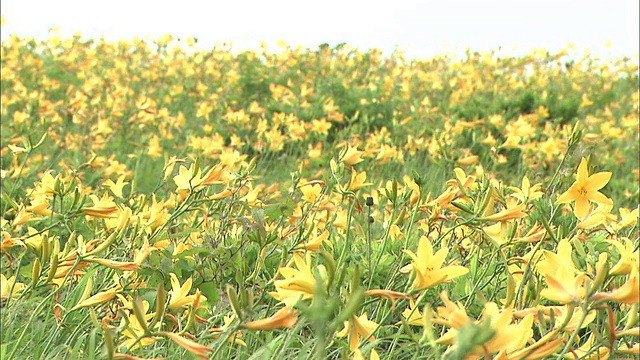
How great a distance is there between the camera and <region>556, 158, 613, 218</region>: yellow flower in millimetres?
1620

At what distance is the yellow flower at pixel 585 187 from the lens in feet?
5.32

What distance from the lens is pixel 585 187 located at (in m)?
1.65

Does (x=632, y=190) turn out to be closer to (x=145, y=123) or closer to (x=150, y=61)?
(x=145, y=123)

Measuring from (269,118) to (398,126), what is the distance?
1.20m

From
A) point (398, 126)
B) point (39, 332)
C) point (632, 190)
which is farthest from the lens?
point (398, 126)

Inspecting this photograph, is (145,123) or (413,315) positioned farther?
(145,123)

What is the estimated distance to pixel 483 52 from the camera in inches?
411

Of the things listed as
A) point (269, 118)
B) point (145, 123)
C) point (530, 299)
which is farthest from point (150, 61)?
point (530, 299)

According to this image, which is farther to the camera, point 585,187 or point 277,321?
point 585,187

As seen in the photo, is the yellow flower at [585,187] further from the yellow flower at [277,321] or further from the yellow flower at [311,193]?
the yellow flower at [311,193]

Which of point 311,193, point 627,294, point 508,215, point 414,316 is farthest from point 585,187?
point 311,193

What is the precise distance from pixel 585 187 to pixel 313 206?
0.89m

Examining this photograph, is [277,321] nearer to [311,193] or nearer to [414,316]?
[414,316]

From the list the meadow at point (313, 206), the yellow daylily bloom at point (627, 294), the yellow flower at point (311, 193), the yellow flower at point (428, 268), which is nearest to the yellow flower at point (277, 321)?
the meadow at point (313, 206)
